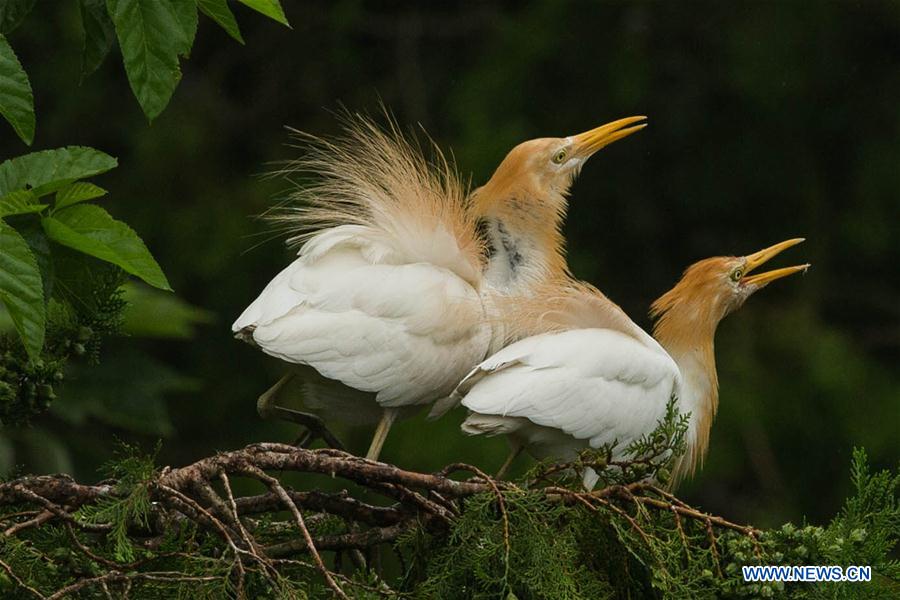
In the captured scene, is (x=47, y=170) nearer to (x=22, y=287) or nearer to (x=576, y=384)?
(x=22, y=287)

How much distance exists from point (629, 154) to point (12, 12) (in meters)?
6.67

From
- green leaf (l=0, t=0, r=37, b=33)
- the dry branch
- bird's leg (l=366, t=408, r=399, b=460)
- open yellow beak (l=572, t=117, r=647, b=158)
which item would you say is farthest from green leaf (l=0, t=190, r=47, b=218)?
open yellow beak (l=572, t=117, r=647, b=158)

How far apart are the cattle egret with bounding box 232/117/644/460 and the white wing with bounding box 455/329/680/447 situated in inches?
5.2

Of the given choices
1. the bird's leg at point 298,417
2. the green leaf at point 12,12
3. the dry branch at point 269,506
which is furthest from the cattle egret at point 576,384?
the green leaf at point 12,12

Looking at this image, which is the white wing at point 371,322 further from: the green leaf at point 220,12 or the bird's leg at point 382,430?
the green leaf at point 220,12

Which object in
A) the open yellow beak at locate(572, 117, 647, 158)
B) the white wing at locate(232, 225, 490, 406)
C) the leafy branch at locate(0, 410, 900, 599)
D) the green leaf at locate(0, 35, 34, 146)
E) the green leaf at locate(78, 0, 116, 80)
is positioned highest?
the green leaf at locate(78, 0, 116, 80)

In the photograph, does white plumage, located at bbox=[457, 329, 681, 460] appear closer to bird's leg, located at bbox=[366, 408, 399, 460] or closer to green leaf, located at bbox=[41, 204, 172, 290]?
bird's leg, located at bbox=[366, 408, 399, 460]

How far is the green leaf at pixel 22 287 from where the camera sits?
71.1 inches

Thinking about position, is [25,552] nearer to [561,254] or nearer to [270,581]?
[270,581]

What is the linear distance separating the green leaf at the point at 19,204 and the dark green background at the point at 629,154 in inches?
211

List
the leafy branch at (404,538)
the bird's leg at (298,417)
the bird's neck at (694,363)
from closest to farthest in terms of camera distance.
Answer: the leafy branch at (404,538) → the bird's leg at (298,417) → the bird's neck at (694,363)

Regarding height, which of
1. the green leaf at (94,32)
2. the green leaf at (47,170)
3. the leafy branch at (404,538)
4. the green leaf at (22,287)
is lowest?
the leafy branch at (404,538)

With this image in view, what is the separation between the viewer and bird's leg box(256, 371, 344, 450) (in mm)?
3307

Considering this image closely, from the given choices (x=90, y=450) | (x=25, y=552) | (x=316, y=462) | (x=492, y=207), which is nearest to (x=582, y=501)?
(x=316, y=462)
